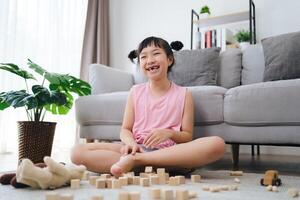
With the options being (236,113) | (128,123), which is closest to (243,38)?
(236,113)

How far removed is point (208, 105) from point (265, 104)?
27 cm

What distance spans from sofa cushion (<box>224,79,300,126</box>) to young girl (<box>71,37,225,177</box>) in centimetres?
23

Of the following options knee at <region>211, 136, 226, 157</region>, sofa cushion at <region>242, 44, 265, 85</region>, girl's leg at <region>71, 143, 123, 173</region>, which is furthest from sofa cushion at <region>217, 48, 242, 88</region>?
girl's leg at <region>71, 143, 123, 173</region>

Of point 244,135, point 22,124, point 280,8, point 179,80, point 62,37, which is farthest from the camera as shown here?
point 62,37

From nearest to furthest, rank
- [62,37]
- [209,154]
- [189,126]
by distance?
[209,154], [189,126], [62,37]

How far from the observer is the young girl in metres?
1.10

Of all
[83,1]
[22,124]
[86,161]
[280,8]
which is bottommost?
[86,161]

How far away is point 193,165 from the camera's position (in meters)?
1.11

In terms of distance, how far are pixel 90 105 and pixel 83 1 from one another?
191 centimetres

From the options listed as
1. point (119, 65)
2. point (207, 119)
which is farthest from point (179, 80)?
point (119, 65)

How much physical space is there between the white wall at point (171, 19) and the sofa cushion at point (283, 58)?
105 centimetres

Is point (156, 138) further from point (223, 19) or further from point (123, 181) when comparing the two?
point (223, 19)

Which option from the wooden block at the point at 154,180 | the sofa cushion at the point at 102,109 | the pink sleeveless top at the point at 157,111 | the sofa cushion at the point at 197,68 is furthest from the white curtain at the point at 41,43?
the wooden block at the point at 154,180

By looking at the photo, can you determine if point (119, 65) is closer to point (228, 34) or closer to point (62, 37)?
point (62, 37)
